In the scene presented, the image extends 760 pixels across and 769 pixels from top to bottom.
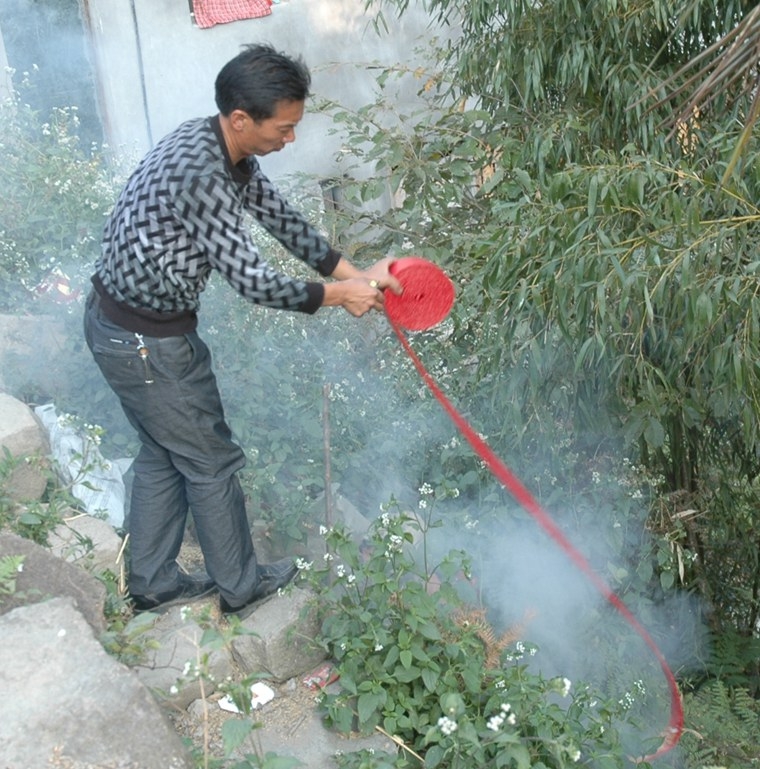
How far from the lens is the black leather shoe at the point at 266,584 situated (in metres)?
3.45

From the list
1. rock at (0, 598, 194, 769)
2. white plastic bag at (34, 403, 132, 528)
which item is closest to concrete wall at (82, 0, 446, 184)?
white plastic bag at (34, 403, 132, 528)

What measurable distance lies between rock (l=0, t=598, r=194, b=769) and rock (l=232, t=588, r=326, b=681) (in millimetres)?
839

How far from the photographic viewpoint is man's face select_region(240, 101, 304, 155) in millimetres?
2900

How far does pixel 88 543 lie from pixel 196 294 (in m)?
0.88

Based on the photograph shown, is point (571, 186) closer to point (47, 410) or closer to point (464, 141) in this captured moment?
point (464, 141)

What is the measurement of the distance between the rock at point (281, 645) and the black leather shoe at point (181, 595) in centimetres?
23

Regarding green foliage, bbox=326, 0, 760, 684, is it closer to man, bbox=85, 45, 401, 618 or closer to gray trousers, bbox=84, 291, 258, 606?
man, bbox=85, 45, 401, 618

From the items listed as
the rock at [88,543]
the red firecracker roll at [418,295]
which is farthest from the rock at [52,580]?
the red firecracker roll at [418,295]

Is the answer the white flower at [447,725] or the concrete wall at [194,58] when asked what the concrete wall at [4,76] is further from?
the white flower at [447,725]

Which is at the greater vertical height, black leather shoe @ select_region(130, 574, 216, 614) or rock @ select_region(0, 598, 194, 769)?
rock @ select_region(0, 598, 194, 769)

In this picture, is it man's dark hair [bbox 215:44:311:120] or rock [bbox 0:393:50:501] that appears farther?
rock [bbox 0:393:50:501]

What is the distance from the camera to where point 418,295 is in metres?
3.33

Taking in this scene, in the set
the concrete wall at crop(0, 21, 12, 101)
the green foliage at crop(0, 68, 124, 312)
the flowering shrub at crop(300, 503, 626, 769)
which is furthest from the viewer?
the concrete wall at crop(0, 21, 12, 101)

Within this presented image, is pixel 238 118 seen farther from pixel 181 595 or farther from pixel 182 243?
pixel 181 595
